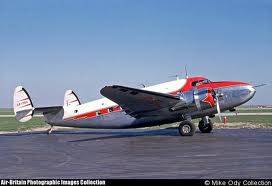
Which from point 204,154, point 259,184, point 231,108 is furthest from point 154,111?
point 259,184

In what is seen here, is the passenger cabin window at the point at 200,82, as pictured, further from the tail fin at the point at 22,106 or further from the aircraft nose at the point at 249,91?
the tail fin at the point at 22,106

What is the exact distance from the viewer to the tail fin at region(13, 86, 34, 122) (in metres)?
26.8

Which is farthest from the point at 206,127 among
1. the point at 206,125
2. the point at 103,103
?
the point at 103,103

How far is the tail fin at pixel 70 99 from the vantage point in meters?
28.6

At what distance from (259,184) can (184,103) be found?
1502cm

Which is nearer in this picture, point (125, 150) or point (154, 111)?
point (125, 150)

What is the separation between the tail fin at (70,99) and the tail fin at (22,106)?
263cm

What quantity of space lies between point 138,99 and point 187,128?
3.19m

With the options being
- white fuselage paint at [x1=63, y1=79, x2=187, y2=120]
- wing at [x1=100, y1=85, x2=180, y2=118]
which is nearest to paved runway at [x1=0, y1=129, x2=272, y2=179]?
wing at [x1=100, y1=85, x2=180, y2=118]

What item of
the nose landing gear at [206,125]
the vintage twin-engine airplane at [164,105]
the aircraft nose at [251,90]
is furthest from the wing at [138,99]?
the aircraft nose at [251,90]

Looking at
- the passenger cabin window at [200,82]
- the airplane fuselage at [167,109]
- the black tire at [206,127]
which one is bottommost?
the black tire at [206,127]

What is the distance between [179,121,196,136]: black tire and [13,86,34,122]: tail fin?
10.2 m

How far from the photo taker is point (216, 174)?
10086 mm

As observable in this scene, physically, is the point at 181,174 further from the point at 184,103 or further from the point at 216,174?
the point at 184,103
